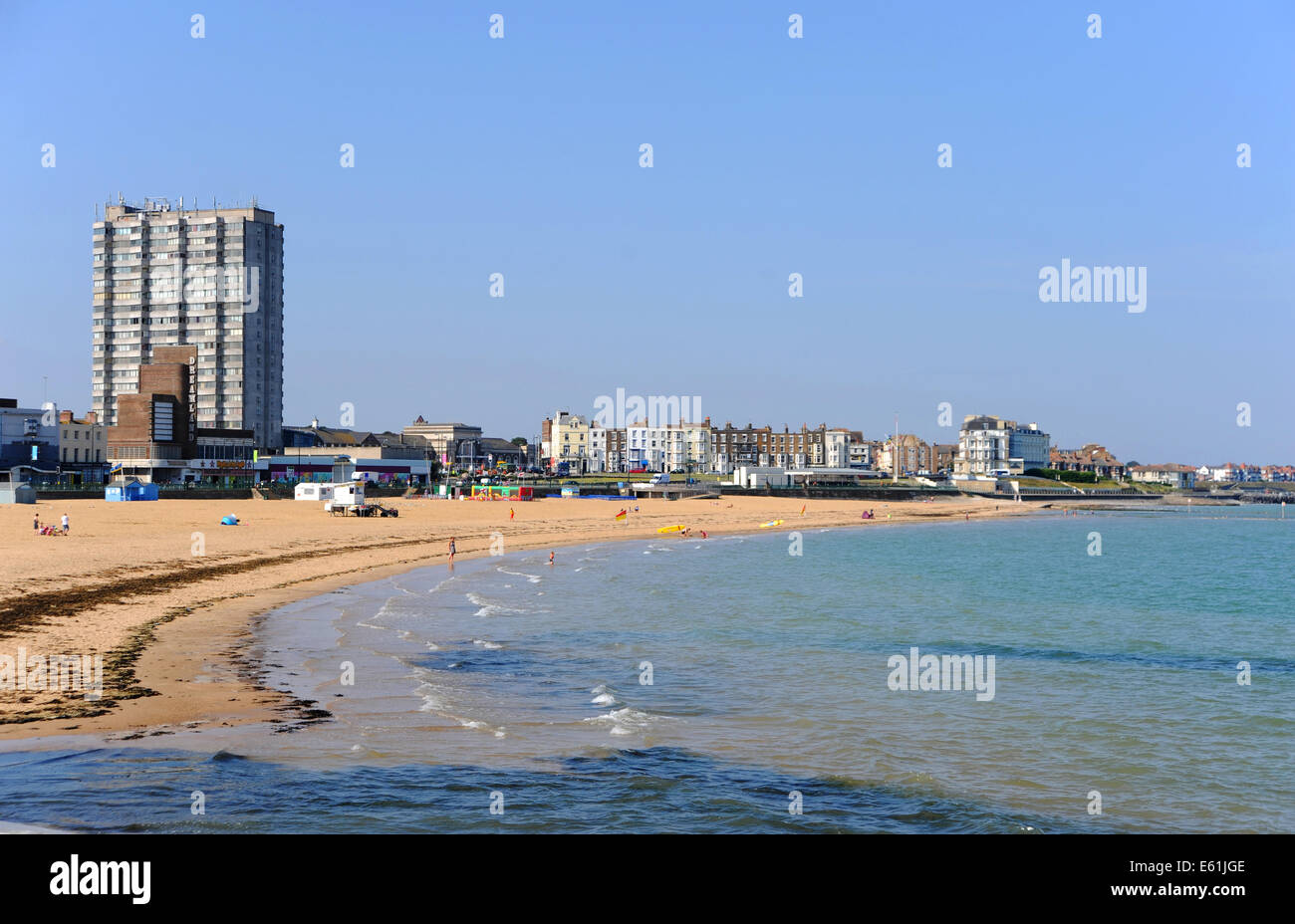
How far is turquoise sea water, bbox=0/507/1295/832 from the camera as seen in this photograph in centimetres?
1259

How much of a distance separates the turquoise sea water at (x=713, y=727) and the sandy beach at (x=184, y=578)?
1.31 m

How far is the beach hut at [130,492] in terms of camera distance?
81562mm

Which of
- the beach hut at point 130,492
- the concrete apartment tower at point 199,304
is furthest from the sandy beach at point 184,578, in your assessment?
the concrete apartment tower at point 199,304

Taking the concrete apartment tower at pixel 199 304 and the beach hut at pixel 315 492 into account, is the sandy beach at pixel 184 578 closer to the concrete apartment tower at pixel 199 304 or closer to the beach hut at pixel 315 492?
the beach hut at pixel 315 492

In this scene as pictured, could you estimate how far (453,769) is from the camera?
1414 cm

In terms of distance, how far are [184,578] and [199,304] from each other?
146934mm

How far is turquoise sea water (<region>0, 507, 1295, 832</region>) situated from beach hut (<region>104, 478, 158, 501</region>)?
54.7m

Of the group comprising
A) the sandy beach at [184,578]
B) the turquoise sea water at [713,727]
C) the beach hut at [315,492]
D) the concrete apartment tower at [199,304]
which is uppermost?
the concrete apartment tower at [199,304]

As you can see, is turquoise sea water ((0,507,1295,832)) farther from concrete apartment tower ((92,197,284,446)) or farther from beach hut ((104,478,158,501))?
concrete apartment tower ((92,197,284,446))

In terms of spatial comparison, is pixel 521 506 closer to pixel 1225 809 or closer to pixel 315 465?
pixel 315 465

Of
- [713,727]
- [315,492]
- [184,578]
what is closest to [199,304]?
[315,492]

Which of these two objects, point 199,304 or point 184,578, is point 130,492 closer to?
point 184,578

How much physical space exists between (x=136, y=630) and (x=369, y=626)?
19.6 feet
